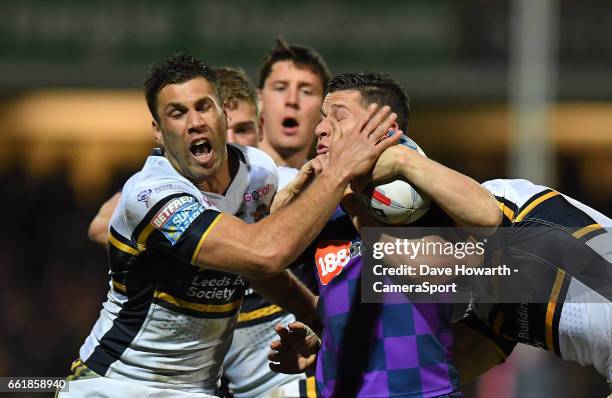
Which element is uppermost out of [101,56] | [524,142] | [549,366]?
[101,56]

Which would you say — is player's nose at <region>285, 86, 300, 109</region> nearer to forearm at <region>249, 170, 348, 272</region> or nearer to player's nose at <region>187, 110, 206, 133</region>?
player's nose at <region>187, 110, 206, 133</region>

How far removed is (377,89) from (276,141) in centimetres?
188

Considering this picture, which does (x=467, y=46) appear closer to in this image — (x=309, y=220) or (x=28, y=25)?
(x=28, y=25)

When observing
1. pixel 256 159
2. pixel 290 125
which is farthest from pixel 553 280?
pixel 290 125

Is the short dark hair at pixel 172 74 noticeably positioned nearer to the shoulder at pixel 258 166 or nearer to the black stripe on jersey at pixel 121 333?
the shoulder at pixel 258 166

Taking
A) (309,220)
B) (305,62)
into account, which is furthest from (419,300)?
(305,62)

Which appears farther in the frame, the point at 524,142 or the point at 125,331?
the point at 524,142

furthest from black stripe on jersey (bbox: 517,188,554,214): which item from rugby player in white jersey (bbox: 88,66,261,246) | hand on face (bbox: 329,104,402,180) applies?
rugby player in white jersey (bbox: 88,66,261,246)

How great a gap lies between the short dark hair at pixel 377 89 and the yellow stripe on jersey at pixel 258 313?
1717 millimetres

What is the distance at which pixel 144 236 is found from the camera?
3.91 metres

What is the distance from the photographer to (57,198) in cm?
1348

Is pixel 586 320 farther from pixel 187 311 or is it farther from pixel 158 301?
pixel 158 301

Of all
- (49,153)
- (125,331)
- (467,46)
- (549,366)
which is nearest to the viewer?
(125,331)

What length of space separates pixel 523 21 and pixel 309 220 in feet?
33.3
